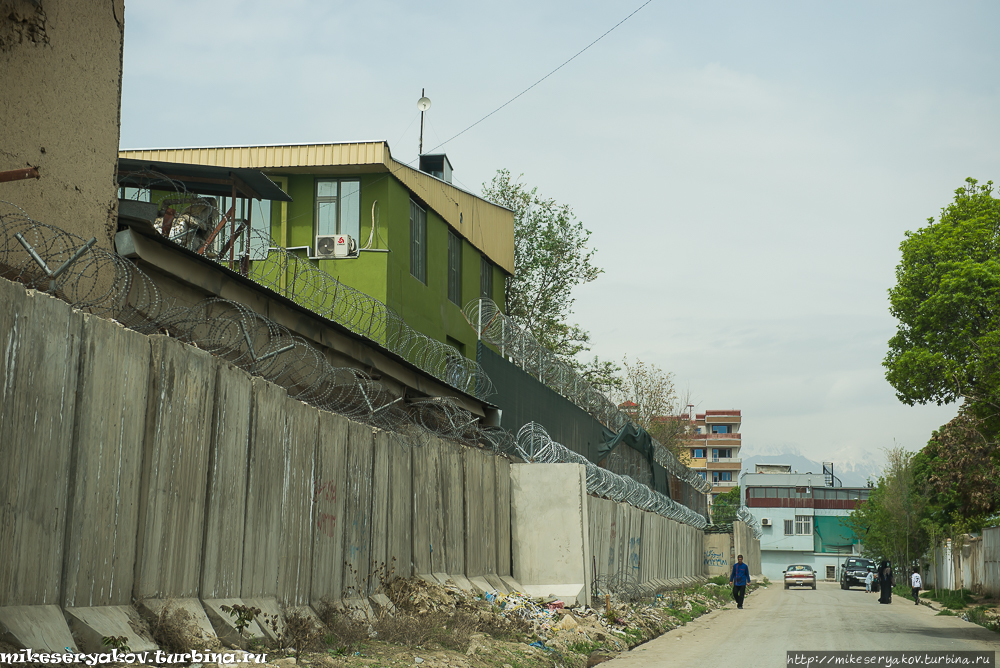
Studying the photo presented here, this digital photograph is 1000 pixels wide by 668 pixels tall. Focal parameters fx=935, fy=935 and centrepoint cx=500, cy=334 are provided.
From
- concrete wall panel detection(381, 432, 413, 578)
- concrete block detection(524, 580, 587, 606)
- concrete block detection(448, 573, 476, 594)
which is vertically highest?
concrete wall panel detection(381, 432, 413, 578)

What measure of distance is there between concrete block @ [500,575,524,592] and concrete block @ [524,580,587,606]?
13 cm

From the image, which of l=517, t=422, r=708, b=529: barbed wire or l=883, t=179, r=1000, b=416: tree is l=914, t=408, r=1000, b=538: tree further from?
l=517, t=422, r=708, b=529: barbed wire

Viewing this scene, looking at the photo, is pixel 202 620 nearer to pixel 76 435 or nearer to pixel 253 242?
pixel 76 435

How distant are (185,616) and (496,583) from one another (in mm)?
7891

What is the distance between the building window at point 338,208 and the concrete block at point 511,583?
882cm

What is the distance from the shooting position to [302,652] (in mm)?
7801

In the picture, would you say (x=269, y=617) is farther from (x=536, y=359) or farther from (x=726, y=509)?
(x=726, y=509)

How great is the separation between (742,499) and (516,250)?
61.6 m

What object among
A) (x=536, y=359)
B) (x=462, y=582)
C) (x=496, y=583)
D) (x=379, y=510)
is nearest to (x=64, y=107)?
(x=379, y=510)

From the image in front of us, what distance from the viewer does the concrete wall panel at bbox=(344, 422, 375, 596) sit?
986cm

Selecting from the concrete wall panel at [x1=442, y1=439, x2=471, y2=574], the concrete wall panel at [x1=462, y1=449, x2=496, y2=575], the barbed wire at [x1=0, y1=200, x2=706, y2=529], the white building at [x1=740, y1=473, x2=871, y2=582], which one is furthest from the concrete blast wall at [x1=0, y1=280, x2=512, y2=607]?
the white building at [x1=740, y1=473, x2=871, y2=582]

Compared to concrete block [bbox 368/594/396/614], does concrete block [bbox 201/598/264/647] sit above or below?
above

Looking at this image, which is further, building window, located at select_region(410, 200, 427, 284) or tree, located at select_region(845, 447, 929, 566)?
tree, located at select_region(845, 447, 929, 566)

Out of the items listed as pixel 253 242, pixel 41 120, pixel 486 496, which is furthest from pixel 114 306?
pixel 253 242
